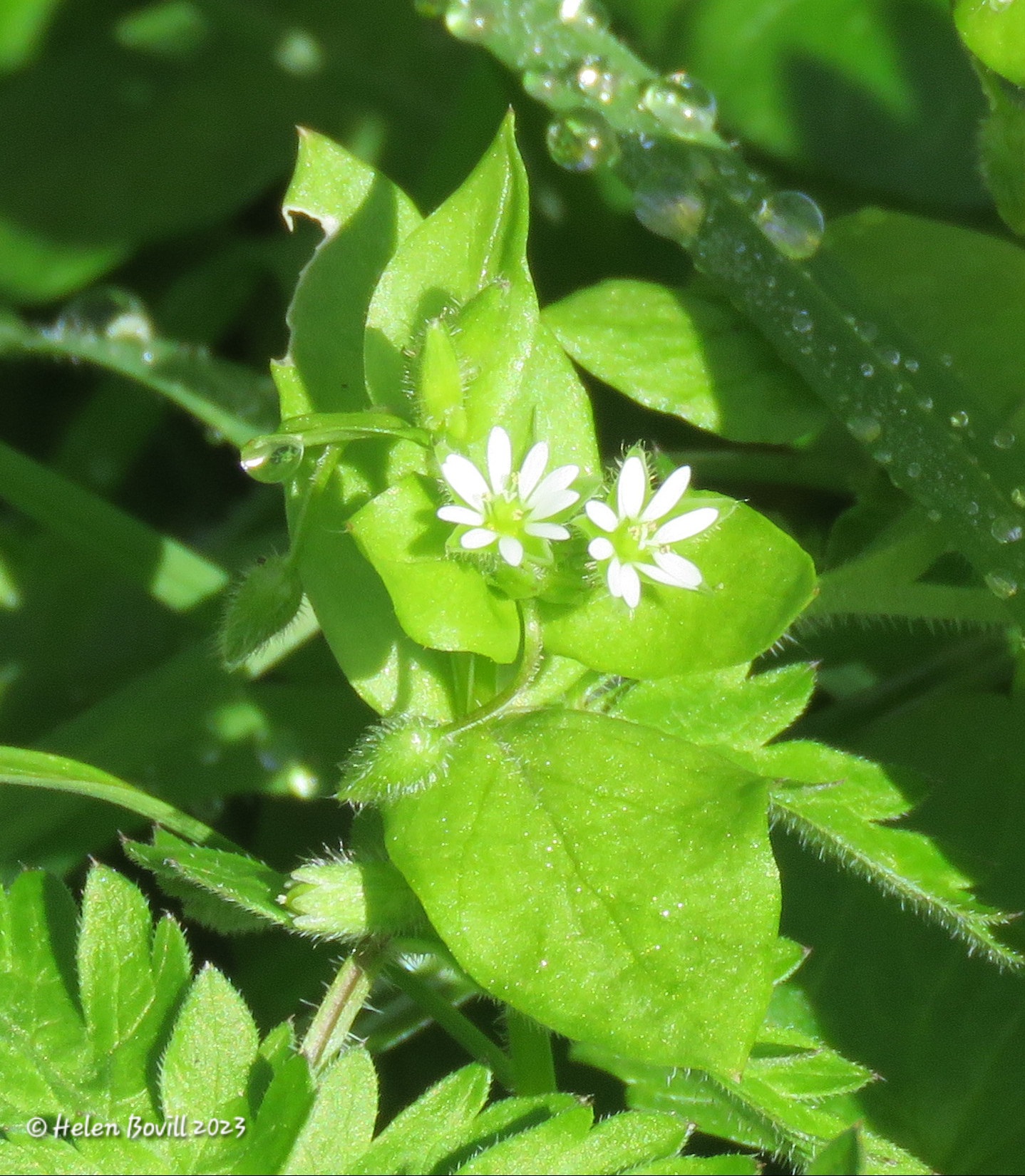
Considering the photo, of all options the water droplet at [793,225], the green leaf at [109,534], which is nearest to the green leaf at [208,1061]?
the green leaf at [109,534]

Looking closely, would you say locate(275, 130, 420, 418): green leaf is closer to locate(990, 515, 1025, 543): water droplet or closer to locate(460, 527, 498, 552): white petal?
locate(460, 527, 498, 552): white petal

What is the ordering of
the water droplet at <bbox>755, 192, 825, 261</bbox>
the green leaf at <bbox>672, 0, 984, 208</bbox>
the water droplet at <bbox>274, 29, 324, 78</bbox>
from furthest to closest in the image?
the water droplet at <bbox>274, 29, 324, 78</bbox> → the green leaf at <bbox>672, 0, 984, 208</bbox> → the water droplet at <bbox>755, 192, 825, 261</bbox>

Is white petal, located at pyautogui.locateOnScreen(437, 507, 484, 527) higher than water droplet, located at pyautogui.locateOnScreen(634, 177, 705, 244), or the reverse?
water droplet, located at pyautogui.locateOnScreen(634, 177, 705, 244)

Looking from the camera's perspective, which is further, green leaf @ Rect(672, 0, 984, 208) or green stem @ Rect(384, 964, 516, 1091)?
green leaf @ Rect(672, 0, 984, 208)

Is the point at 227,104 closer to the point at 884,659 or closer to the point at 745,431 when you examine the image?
the point at 745,431

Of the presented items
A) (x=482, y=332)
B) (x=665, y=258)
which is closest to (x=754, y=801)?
(x=482, y=332)

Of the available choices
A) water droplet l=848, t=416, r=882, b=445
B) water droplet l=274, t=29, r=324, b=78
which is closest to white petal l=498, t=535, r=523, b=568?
water droplet l=848, t=416, r=882, b=445

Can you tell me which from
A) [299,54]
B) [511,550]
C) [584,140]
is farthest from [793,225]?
[299,54]

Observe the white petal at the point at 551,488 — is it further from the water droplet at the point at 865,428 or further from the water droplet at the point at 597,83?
the water droplet at the point at 597,83
